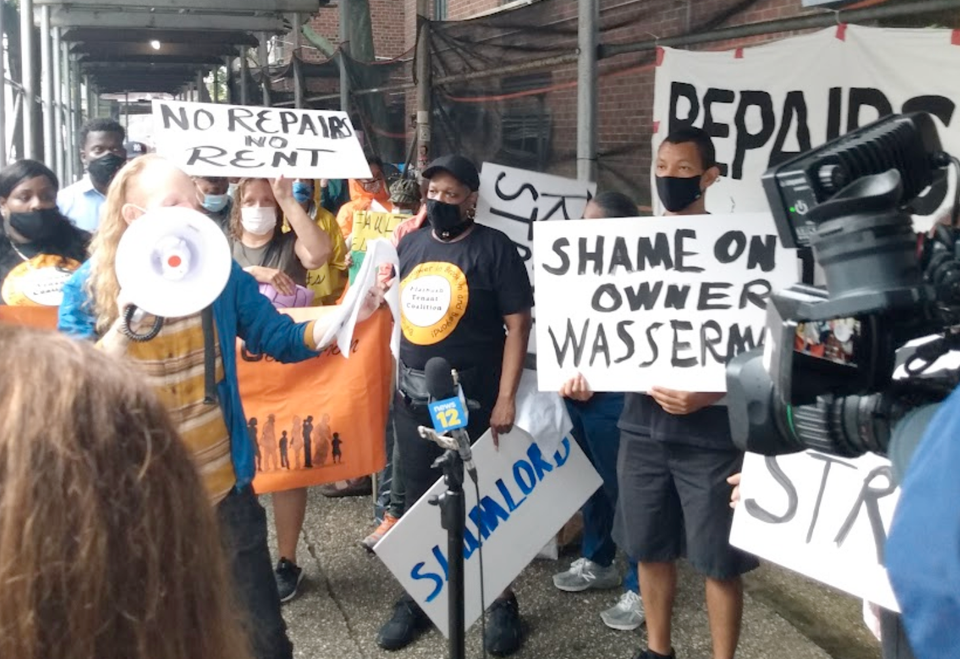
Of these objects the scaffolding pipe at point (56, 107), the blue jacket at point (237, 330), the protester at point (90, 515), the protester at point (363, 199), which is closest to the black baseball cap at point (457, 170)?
the blue jacket at point (237, 330)

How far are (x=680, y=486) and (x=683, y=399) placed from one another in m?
0.31

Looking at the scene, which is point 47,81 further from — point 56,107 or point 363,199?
point 363,199

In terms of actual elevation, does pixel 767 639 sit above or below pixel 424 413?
below

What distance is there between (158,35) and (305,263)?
8.47 m

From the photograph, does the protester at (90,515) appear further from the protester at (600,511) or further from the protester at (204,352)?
the protester at (600,511)

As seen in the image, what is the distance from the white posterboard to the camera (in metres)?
3.92

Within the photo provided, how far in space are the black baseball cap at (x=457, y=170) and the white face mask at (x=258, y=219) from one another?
85cm

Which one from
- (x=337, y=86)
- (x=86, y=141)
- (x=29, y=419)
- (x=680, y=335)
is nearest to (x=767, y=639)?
(x=680, y=335)

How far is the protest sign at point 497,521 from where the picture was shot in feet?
10.7

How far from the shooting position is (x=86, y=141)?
5.29 meters

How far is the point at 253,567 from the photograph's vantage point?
2609mm

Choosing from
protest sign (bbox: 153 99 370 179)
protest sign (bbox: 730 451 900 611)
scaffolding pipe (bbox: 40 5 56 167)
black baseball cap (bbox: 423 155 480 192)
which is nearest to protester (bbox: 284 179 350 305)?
protest sign (bbox: 153 99 370 179)

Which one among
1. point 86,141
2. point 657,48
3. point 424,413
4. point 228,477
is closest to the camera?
point 228,477

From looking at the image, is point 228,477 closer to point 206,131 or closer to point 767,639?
point 206,131
